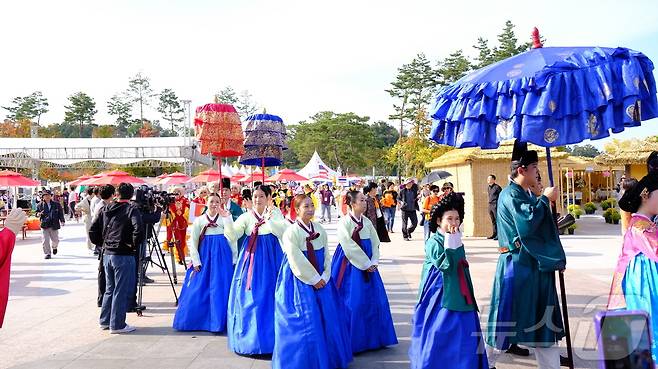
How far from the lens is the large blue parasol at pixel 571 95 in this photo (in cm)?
333

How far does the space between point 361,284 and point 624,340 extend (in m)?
3.83

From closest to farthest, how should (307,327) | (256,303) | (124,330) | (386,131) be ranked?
1. (307,327)
2. (256,303)
3. (124,330)
4. (386,131)

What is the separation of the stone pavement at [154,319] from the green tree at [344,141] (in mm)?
49153

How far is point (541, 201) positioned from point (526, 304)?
31.6 inches

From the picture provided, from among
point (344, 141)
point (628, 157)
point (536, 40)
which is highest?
point (344, 141)

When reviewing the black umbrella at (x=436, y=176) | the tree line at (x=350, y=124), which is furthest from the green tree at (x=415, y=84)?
the black umbrella at (x=436, y=176)

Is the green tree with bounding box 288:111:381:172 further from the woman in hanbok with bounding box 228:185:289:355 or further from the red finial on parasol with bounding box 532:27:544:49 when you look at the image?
the red finial on parasol with bounding box 532:27:544:49

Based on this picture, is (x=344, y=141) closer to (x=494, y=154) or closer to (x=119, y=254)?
(x=494, y=154)

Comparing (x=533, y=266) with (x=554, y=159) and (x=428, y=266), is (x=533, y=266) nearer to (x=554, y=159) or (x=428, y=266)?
(x=428, y=266)

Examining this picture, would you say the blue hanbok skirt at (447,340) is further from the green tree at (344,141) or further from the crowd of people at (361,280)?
the green tree at (344,141)

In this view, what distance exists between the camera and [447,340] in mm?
3863

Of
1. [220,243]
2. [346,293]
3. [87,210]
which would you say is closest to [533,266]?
[346,293]

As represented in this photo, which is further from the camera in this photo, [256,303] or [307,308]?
[256,303]

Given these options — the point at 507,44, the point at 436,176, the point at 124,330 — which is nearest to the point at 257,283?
the point at 124,330
